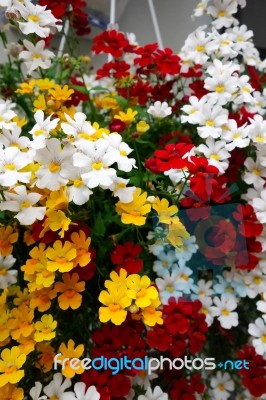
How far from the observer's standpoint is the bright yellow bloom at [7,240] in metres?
0.62

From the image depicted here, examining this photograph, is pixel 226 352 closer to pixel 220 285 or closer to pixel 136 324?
pixel 220 285

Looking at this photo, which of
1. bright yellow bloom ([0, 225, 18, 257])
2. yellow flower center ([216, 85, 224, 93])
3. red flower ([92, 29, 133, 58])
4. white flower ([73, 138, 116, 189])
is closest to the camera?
white flower ([73, 138, 116, 189])

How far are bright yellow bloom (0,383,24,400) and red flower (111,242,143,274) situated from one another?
211mm

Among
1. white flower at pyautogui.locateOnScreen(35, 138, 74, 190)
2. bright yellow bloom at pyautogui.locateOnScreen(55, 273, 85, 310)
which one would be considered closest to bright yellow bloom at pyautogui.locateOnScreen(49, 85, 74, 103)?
white flower at pyautogui.locateOnScreen(35, 138, 74, 190)

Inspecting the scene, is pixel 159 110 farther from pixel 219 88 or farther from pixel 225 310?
pixel 225 310

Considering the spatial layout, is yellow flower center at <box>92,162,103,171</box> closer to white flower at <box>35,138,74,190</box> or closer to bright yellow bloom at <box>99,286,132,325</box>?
white flower at <box>35,138,74,190</box>

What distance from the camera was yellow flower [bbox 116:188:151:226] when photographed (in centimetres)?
56

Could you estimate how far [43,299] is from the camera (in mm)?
599

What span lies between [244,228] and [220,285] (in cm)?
12

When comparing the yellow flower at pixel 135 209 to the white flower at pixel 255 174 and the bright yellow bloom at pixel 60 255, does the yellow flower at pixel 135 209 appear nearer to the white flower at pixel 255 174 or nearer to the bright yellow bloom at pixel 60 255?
the bright yellow bloom at pixel 60 255

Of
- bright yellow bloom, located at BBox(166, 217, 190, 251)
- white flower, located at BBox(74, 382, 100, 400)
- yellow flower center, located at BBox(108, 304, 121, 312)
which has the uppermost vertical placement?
bright yellow bloom, located at BBox(166, 217, 190, 251)

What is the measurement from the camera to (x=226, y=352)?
81 cm

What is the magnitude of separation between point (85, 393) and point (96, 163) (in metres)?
0.32


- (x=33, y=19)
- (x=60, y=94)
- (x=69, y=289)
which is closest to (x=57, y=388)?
(x=69, y=289)
